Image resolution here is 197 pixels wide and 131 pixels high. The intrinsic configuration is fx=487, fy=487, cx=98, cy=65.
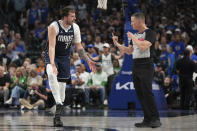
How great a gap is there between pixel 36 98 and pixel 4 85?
1520 millimetres

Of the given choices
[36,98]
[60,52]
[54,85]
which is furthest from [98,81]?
[54,85]

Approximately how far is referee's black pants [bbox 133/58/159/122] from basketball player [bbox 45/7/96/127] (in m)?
1.12

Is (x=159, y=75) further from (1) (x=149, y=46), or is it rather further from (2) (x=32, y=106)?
(1) (x=149, y=46)

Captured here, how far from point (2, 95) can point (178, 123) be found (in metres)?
8.58

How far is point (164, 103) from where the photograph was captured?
1564 cm

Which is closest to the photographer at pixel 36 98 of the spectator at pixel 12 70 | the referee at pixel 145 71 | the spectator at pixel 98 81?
the spectator at pixel 12 70

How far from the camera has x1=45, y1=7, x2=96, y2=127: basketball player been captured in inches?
384

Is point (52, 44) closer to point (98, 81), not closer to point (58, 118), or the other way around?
point (58, 118)

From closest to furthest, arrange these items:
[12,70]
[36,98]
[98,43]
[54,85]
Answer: [54,85]
[36,98]
[12,70]
[98,43]

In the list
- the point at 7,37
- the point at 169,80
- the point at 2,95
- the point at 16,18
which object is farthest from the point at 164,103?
the point at 16,18

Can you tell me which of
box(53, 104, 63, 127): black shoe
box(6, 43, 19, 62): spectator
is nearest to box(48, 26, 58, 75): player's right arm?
box(53, 104, 63, 127): black shoe

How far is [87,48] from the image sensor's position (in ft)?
64.5

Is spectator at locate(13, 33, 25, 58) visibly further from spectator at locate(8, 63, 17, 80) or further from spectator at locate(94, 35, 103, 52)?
spectator at locate(94, 35, 103, 52)

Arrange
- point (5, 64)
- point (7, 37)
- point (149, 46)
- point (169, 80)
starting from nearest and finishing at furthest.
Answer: point (149, 46) → point (169, 80) → point (5, 64) → point (7, 37)
